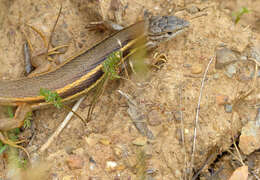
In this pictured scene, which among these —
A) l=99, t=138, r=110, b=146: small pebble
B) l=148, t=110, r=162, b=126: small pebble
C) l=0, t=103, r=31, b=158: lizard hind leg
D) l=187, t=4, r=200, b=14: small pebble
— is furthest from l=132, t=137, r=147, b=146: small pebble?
l=187, t=4, r=200, b=14: small pebble

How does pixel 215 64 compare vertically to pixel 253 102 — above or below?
above

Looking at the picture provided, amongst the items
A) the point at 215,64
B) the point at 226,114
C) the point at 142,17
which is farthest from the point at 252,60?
the point at 142,17

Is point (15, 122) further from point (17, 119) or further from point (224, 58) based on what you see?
point (224, 58)

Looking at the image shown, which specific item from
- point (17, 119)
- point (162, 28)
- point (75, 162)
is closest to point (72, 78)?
point (17, 119)

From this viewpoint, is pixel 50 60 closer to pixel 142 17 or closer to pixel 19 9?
pixel 19 9

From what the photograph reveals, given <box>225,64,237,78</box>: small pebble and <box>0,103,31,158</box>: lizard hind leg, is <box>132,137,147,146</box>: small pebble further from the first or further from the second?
<box>0,103,31,158</box>: lizard hind leg

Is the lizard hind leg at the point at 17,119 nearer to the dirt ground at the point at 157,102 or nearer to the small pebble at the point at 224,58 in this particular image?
the dirt ground at the point at 157,102
